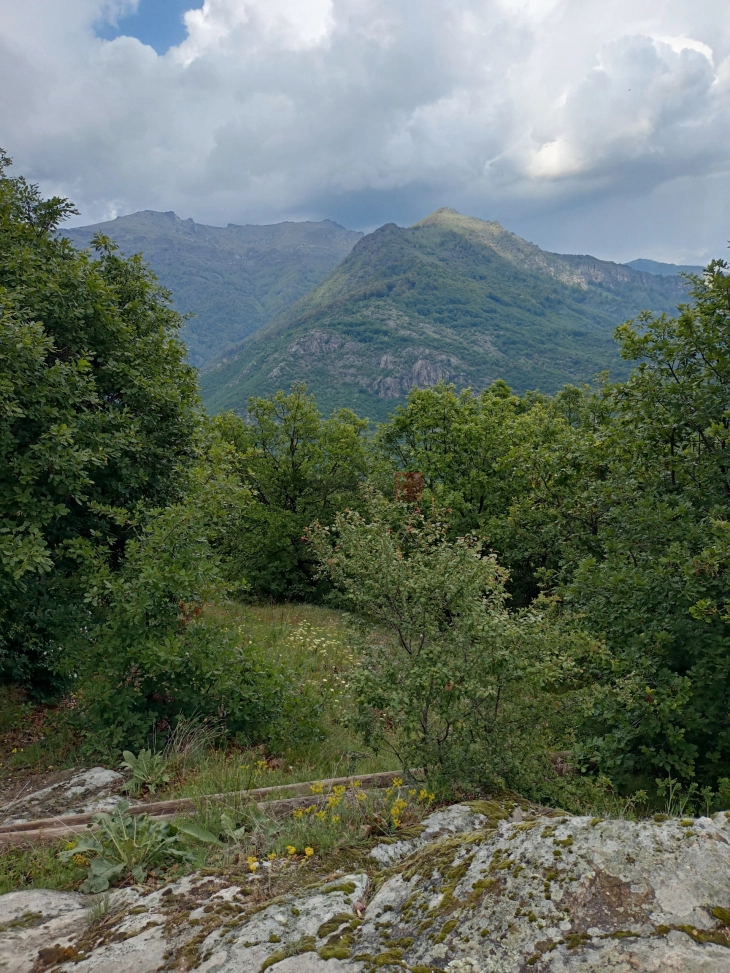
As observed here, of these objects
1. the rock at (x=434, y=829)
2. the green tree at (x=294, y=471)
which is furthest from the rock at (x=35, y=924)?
the green tree at (x=294, y=471)

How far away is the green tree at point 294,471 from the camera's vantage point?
73.2 feet

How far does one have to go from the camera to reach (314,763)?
7.19 meters

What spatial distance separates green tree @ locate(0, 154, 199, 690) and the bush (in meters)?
4.45

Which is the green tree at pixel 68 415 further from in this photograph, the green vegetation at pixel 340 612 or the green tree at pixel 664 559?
the green tree at pixel 664 559

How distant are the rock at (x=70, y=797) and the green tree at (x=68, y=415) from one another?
2149 millimetres

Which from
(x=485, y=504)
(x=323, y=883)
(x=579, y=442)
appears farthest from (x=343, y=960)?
(x=485, y=504)

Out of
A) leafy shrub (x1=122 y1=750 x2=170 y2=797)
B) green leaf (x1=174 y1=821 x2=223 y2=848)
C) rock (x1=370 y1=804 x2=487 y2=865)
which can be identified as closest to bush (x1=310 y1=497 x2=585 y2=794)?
rock (x1=370 y1=804 x2=487 y2=865)

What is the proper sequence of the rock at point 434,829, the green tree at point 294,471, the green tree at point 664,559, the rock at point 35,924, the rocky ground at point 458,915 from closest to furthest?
the rocky ground at point 458,915
the rock at point 35,924
the rock at point 434,829
the green tree at point 664,559
the green tree at point 294,471

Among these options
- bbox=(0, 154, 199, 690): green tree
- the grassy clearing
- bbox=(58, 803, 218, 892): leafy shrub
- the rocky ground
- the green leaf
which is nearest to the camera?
the rocky ground

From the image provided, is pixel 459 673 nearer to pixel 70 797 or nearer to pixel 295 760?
pixel 295 760

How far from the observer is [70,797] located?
243 inches

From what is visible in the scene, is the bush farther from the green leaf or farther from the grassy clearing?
the green leaf

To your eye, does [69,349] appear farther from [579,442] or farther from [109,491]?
[579,442]

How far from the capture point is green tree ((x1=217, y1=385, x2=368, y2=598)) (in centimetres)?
2231
